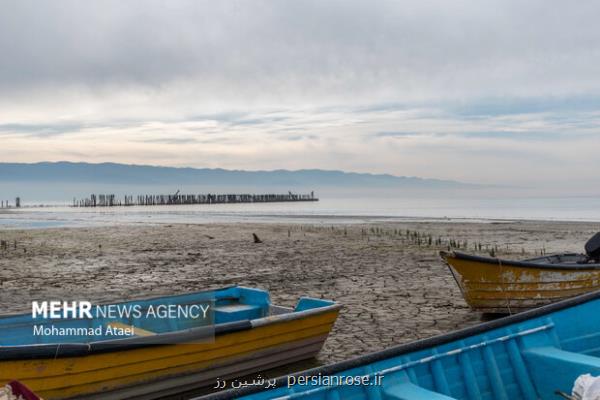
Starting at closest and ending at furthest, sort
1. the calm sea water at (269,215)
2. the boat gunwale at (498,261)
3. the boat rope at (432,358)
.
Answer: the boat rope at (432,358) → the boat gunwale at (498,261) → the calm sea water at (269,215)

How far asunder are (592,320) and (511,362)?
52.2 inches

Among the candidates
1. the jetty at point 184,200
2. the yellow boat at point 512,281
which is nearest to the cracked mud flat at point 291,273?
the yellow boat at point 512,281

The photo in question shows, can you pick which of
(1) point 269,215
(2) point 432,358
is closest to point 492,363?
(2) point 432,358

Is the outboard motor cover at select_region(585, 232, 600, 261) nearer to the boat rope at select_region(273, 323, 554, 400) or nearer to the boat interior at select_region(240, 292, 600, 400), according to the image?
the boat interior at select_region(240, 292, 600, 400)

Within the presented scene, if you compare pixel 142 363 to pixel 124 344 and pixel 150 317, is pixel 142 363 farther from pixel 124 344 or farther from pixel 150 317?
pixel 150 317

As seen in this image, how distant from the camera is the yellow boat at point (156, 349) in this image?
604cm

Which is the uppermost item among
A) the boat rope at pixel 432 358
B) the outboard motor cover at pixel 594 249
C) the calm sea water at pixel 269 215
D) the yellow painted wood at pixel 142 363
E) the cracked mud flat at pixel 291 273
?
the outboard motor cover at pixel 594 249

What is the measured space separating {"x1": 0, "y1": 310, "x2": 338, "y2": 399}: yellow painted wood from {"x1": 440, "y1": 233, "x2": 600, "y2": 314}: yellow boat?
3414mm

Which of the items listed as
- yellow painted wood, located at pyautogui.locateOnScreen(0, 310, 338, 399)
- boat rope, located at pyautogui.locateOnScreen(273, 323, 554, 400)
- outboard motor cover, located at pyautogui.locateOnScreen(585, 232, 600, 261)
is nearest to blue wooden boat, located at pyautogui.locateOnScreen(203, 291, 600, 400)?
boat rope, located at pyautogui.locateOnScreen(273, 323, 554, 400)

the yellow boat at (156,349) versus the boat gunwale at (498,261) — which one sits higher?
the boat gunwale at (498,261)

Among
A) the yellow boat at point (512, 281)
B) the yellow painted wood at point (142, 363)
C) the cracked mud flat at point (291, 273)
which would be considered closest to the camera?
the yellow painted wood at point (142, 363)

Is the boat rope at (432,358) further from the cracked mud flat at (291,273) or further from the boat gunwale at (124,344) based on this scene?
the cracked mud flat at (291,273)

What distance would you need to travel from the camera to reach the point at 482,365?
5.70 m

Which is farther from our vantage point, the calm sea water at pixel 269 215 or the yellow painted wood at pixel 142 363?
the calm sea water at pixel 269 215
